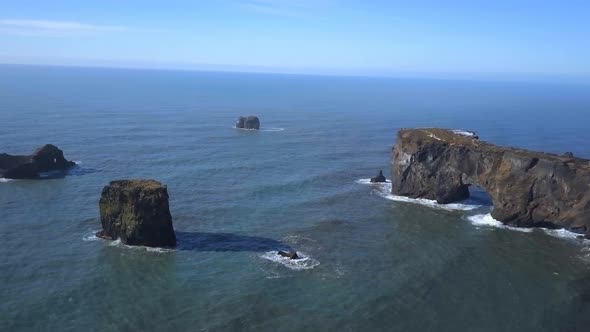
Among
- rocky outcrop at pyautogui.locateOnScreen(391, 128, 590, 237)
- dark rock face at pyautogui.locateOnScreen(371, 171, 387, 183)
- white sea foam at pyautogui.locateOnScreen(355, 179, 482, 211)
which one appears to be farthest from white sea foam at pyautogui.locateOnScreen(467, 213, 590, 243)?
dark rock face at pyautogui.locateOnScreen(371, 171, 387, 183)

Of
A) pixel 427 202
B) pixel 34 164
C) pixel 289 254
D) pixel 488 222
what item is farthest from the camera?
pixel 34 164

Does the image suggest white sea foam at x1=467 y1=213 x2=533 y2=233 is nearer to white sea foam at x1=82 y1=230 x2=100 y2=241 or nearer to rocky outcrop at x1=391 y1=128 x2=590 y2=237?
rocky outcrop at x1=391 y1=128 x2=590 y2=237

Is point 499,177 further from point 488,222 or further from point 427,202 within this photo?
point 427,202

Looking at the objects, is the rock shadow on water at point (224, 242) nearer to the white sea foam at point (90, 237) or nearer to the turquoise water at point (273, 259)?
the turquoise water at point (273, 259)

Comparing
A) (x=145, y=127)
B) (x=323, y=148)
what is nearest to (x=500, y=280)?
(x=323, y=148)

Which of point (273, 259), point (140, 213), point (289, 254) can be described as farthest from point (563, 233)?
point (140, 213)

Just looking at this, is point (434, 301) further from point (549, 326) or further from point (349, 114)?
point (349, 114)
